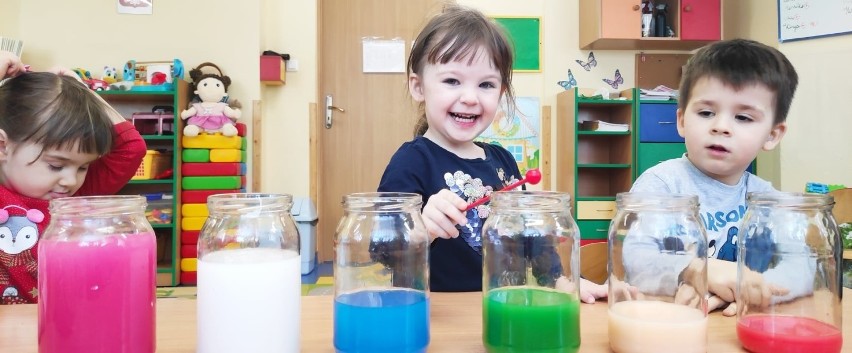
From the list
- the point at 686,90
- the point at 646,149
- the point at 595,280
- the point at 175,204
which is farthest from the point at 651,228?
the point at 646,149

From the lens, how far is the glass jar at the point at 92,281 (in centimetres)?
56

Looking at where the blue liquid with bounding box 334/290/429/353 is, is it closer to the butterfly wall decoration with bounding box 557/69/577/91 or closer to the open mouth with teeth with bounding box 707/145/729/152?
the open mouth with teeth with bounding box 707/145/729/152

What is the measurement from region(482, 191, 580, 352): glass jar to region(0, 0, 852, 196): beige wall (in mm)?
3108

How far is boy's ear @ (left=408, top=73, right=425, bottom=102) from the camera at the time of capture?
122 centimetres

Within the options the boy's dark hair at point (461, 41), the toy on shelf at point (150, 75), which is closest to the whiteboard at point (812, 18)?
the boy's dark hair at point (461, 41)

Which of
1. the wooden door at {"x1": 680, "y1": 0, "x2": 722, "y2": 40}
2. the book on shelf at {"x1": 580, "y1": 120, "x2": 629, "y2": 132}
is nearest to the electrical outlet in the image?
the book on shelf at {"x1": 580, "y1": 120, "x2": 629, "y2": 132}

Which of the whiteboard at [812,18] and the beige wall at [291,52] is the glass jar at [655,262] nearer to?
the beige wall at [291,52]

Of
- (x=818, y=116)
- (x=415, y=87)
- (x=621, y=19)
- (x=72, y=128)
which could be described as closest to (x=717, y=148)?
(x=415, y=87)

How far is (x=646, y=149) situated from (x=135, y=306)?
371 cm

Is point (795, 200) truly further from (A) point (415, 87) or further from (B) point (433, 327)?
(A) point (415, 87)

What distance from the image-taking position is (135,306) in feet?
1.91

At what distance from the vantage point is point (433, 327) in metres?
0.73

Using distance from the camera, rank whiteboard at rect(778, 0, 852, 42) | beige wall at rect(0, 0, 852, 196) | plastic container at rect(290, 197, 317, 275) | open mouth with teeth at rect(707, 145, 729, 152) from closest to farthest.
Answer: open mouth with teeth at rect(707, 145, 729, 152) → whiteboard at rect(778, 0, 852, 42) → beige wall at rect(0, 0, 852, 196) → plastic container at rect(290, 197, 317, 275)

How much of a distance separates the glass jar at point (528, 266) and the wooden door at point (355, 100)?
11.4ft
